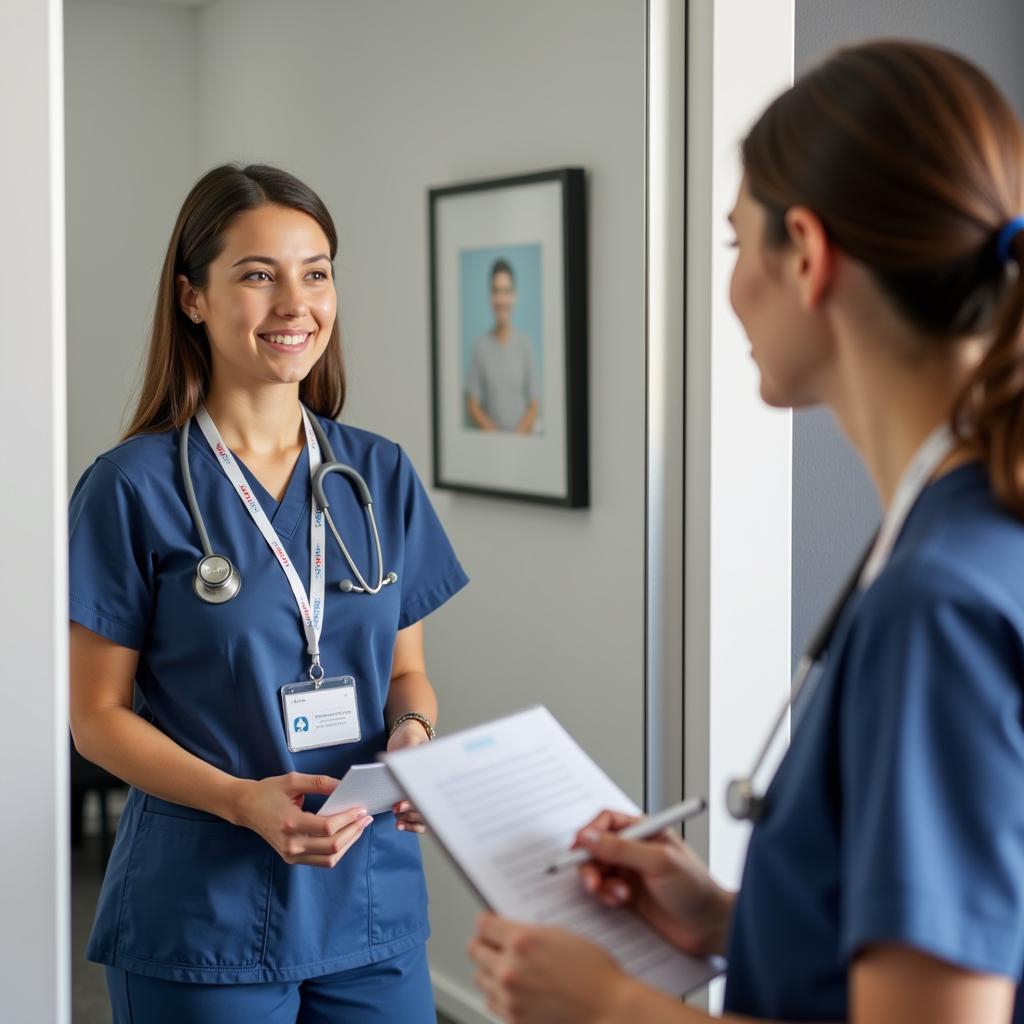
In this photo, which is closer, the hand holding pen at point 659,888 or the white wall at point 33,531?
the hand holding pen at point 659,888

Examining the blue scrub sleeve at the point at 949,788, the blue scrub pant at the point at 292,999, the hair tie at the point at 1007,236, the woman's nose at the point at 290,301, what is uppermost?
the woman's nose at the point at 290,301

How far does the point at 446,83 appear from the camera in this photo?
6.62 ft

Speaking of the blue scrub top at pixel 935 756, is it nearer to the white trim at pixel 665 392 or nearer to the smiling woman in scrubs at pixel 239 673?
the smiling woman in scrubs at pixel 239 673

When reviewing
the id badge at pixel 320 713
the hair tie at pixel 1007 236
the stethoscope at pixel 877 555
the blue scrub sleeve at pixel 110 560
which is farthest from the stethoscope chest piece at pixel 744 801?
the blue scrub sleeve at pixel 110 560

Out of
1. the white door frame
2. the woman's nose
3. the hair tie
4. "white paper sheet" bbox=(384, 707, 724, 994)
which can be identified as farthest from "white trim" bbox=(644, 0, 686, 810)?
the hair tie

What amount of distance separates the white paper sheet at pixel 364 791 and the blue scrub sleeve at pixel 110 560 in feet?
1.06

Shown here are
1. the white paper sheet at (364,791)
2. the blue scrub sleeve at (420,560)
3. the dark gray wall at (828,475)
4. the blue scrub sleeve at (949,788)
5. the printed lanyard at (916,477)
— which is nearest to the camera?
the blue scrub sleeve at (949,788)

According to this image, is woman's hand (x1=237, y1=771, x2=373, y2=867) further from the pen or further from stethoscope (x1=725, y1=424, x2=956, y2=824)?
stethoscope (x1=725, y1=424, x2=956, y2=824)

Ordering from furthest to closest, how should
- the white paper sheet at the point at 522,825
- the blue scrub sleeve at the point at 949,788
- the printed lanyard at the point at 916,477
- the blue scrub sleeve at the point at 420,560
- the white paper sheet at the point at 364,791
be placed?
the blue scrub sleeve at the point at 420,560
the white paper sheet at the point at 364,791
the white paper sheet at the point at 522,825
the printed lanyard at the point at 916,477
the blue scrub sleeve at the point at 949,788

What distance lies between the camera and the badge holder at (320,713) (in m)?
1.59

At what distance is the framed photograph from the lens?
205 centimetres

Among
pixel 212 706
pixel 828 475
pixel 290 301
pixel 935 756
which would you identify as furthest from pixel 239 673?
pixel 828 475

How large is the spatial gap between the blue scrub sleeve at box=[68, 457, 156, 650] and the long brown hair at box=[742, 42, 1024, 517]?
993mm

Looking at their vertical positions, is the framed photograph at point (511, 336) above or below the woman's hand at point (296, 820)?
above
